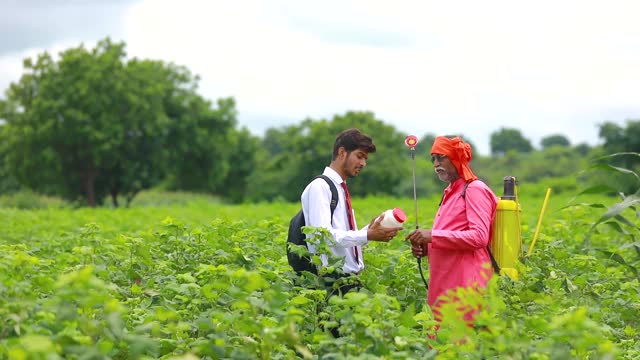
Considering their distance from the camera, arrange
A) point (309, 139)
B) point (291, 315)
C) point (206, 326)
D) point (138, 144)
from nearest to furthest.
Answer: point (291, 315) → point (206, 326) → point (138, 144) → point (309, 139)

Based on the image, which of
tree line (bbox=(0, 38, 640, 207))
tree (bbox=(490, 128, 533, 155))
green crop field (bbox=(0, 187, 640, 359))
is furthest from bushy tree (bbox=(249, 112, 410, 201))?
tree (bbox=(490, 128, 533, 155))

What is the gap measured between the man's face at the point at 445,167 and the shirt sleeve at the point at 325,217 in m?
0.61

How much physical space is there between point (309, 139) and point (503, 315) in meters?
67.4

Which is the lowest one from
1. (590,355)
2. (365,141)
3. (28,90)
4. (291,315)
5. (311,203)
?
(590,355)

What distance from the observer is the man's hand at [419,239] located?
A: 5753mm

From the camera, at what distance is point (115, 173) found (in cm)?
5294

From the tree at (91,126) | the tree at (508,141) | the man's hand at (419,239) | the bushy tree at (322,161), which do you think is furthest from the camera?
the tree at (508,141)

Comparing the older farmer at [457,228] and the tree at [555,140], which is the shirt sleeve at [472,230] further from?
the tree at [555,140]

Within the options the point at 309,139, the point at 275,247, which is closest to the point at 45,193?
the point at 309,139

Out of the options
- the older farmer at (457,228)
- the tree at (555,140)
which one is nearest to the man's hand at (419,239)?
the older farmer at (457,228)

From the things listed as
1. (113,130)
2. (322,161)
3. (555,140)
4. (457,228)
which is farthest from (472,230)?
(555,140)

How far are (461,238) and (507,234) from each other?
34 cm

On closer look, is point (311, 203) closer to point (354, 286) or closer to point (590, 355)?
point (354, 286)

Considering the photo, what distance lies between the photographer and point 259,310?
4.68 metres
